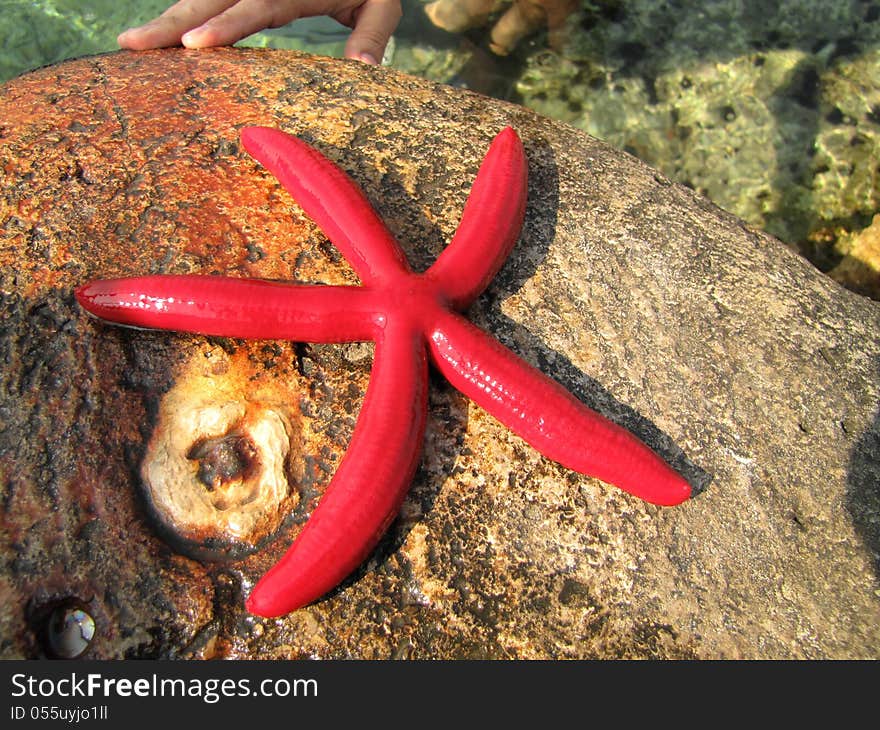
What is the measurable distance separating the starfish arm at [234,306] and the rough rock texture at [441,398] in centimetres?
17

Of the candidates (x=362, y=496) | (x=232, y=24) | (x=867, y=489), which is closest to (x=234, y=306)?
(x=362, y=496)

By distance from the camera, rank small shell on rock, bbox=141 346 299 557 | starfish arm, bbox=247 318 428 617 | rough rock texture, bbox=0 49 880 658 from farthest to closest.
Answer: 1. small shell on rock, bbox=141 346 299 557
2. rough rock texture, bbox=0 49 880 658
3. starfish arm, bbox=247 318 428 617

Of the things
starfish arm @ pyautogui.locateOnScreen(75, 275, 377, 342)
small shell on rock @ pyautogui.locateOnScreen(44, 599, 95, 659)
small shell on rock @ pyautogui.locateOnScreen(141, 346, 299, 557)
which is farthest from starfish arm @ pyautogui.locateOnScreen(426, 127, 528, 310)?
small shell on rock @ pyautogui.locateOnScreen(44, 599, 95, 659)

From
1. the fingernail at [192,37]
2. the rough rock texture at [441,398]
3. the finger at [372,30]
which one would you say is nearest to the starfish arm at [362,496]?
the rough rock texture at [441,398]

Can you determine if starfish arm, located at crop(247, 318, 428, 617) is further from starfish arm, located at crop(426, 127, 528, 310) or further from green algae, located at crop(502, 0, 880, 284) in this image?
green algae, located at crop(502, 0, 880, 284)

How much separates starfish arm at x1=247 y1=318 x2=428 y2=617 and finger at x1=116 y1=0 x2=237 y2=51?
259 centimetres

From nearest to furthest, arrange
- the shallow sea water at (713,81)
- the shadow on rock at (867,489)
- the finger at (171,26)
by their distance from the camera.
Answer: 1. the shadow on rock at (867,489)
2. the finger at (171,26)
3. the shallow sea water at (713,81)

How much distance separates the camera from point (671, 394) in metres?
2.72

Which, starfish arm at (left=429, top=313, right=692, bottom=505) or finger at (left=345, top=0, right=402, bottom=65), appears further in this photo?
finger at (left=345, top=0, right=402, bottom=65)

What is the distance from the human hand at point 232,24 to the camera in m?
3.74

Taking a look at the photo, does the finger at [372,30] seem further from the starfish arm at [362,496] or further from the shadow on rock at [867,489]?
the shadow on rock at [867,489]

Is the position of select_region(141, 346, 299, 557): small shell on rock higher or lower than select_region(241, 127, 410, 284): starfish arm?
lower

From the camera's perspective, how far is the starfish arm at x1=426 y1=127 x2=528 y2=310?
101 inches

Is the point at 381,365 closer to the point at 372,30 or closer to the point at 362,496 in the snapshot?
the point at 362,496
